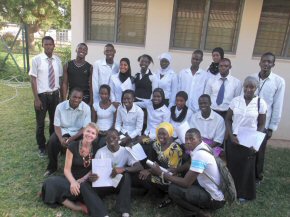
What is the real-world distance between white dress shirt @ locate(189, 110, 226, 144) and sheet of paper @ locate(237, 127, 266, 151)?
36 cm

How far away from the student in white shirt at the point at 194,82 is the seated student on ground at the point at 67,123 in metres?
1.70

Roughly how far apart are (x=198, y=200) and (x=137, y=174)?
0.93 metres

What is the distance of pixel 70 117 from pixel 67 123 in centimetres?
11

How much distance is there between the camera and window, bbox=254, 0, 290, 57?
6.39 m

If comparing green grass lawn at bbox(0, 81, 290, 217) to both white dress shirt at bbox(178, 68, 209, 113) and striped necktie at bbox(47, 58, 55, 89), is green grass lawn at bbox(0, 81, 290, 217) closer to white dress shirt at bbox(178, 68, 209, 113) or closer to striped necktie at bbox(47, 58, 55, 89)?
striped necktie at bbox(47, 58, 55, 89)

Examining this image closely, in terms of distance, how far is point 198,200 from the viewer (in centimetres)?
350

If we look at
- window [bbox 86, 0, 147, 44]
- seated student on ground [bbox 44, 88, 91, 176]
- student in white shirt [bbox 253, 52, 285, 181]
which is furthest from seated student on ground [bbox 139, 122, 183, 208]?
window [bbox 86, 0, 147, 44]

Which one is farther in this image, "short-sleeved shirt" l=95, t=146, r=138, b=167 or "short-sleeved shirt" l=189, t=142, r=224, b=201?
"short-sleeved shirt" l=95, t=146, r=138, b=167

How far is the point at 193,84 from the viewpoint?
493 centimetres

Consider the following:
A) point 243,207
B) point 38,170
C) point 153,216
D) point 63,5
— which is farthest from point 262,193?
point 63,5

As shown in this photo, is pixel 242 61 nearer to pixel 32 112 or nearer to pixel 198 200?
pixel 198 200

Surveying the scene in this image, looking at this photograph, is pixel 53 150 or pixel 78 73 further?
pixel 78 73

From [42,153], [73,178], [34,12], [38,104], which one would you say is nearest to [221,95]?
[73,178]

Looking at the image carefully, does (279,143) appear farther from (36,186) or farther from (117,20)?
(36,186)
